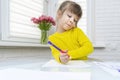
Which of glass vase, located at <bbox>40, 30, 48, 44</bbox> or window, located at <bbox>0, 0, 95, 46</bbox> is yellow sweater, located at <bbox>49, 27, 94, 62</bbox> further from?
glass vase, located at <bbox>40, 30, 48, 44</bbox>

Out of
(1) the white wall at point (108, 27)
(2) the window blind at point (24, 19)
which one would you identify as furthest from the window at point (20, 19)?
(1) the white wall at point (108, 27)

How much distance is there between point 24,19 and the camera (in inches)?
81.9

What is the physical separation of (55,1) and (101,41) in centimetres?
77

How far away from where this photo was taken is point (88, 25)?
241cm

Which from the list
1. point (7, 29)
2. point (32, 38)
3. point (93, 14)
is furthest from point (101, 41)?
point (7, 29)

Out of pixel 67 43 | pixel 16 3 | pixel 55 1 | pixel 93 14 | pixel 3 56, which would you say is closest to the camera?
pixel 67 43

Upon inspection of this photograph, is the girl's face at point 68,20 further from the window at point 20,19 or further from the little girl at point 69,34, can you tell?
the window at point 20,19

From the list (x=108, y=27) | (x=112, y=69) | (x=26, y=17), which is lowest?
(x=112, y=69)

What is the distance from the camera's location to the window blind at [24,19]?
1.86m

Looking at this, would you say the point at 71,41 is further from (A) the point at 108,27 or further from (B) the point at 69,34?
(A) the point at 108,27

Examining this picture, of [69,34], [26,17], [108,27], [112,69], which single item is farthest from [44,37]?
[112,69]

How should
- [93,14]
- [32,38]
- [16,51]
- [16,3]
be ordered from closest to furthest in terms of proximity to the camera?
1. [16,51]
2. [16,3]
3. [32,38]
4. [93,14]

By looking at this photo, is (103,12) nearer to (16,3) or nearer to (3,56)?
(16,3)

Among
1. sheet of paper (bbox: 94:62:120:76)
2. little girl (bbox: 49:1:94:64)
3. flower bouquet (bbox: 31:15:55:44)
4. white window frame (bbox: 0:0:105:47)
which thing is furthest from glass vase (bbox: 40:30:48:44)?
sheet of paper (bbox: 94:62:120:76)
